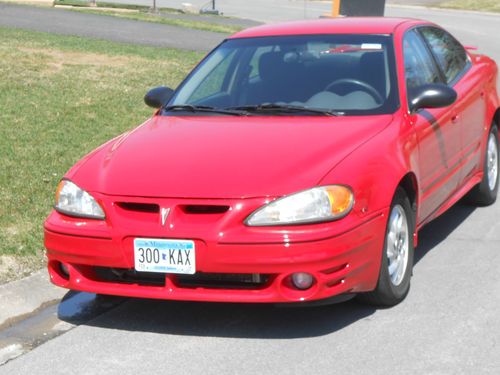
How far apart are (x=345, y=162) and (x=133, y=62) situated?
38.9ft

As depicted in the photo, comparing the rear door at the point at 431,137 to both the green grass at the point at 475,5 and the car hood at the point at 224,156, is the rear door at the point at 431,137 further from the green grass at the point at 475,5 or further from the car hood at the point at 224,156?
the green grass at the point at 475,5

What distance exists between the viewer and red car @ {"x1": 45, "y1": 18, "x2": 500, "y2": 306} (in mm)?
5582

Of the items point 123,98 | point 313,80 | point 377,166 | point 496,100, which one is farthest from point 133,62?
point 377,166

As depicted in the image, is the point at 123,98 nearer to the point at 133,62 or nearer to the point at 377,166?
the point at 133,62

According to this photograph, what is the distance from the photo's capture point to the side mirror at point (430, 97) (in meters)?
6.84

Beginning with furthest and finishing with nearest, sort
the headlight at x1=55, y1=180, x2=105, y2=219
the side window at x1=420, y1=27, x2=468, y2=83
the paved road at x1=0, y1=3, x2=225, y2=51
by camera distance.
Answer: the paved road at x1=0, y1=3, x2=225, y2=51 < the side window at x1=420, y1=27, x2=468, y2=83 < the headlight at x1=55, y1=180, x2=105, y2=219

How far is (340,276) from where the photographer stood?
5652 mm

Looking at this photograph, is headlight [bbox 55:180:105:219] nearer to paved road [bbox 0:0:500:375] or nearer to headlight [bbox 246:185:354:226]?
paved road [bbox 0:0:500:375]

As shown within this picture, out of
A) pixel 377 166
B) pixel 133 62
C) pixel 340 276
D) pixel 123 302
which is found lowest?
pixel 133 62

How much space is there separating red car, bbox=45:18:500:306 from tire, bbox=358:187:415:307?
11 millimetres

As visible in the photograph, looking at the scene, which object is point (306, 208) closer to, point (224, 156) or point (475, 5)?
point (224, 156)

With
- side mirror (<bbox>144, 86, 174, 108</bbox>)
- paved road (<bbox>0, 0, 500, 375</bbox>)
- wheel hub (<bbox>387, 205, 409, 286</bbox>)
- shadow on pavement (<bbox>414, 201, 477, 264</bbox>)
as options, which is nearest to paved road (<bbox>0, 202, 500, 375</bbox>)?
paved road (<bbox>0, 0, 500, 375</bbox>)

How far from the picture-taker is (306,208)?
5.61 m

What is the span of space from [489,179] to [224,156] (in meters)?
3.41
